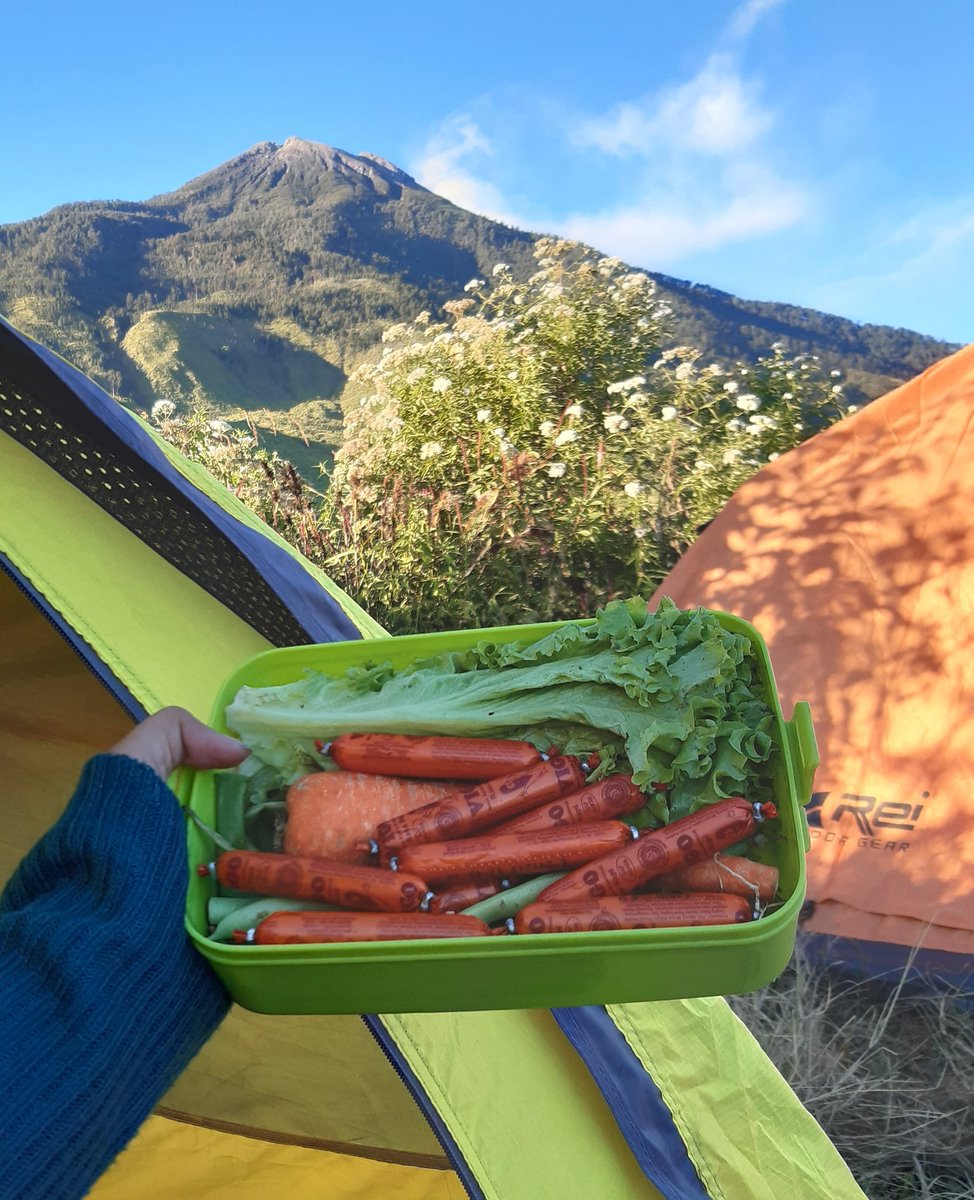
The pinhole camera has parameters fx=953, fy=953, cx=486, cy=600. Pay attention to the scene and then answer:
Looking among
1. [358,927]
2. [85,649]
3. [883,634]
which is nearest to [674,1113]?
[358,927]

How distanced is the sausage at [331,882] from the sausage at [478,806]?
0.15ft

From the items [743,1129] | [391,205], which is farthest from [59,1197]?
[391,205]

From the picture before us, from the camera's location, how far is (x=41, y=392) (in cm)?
143

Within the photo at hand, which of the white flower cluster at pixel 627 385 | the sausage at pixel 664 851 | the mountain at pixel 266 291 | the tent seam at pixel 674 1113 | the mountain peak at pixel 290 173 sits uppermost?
the mountain peak at pixel 290 173

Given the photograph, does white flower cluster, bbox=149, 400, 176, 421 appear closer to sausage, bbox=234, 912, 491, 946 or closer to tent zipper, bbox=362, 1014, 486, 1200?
tent zipper, bbox=362, 1014, 486, 1200

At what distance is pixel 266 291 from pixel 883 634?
1234 inches

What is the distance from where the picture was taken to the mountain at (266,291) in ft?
52.4

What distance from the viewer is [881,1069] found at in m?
2.60

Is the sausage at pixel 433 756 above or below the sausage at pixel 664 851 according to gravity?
above

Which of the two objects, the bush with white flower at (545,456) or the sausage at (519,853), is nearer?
the sausage at (519,853)

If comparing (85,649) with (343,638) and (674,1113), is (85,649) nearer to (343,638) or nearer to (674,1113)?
(343,638)

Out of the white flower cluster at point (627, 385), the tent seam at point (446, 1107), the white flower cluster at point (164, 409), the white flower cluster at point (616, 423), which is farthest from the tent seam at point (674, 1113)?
the white flower cluster at point (164, 409)

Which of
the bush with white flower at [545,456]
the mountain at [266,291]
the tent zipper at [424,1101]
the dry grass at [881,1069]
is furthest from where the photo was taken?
the mountain at [266,291]

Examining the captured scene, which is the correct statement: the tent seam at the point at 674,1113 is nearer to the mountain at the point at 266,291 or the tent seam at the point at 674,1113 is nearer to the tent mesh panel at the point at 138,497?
the tent mesh panel at the point at 138,497
